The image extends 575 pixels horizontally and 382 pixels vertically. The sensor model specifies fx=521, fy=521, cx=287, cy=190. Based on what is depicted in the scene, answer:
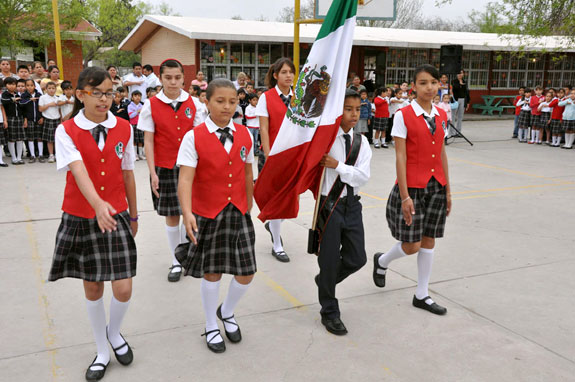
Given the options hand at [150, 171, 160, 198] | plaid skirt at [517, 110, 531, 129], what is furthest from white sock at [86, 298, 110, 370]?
plaid skirt at [517, 110, 531, 129]

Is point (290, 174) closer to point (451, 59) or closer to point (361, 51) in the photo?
point (451, 59)

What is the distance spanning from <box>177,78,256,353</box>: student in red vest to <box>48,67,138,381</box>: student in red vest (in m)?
0.41

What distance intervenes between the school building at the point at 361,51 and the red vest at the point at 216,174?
1564 centimetres

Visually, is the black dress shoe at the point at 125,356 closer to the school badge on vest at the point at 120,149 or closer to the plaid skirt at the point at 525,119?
Result: the school badge on vest at the point at 120,149

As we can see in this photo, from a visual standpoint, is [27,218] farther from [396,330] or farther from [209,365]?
[396,330]

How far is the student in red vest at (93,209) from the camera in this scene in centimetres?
292

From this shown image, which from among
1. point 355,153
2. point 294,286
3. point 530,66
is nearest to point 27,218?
point 294,286

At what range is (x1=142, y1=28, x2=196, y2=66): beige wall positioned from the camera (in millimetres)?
20688

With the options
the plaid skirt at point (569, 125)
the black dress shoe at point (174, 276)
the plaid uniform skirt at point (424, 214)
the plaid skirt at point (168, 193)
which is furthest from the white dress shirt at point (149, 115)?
the plaid skirt at point (569, 125)

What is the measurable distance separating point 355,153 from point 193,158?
111 cm

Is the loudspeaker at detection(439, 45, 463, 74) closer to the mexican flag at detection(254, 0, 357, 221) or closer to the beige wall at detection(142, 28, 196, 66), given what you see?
the beige wall at detection(142, 28, 196, 66)

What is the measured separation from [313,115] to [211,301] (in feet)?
4.53

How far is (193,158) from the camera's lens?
3.22 m

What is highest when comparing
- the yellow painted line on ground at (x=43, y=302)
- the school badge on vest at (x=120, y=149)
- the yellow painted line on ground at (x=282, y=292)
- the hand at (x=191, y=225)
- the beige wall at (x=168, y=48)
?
the beige wall at (x=168, y=48)
